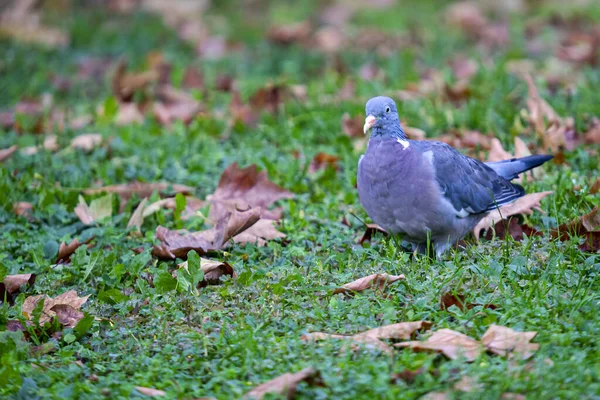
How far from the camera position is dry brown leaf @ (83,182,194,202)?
480cm

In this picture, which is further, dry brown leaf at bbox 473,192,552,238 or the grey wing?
dry brown leaf at bbox 473,192,552,238

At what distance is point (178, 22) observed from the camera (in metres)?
8.91

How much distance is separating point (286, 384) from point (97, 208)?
2186 mm

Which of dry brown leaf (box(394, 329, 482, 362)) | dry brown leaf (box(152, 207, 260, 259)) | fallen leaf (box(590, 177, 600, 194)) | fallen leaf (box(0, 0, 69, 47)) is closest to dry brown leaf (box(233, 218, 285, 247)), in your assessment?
dry brown leaf (box(152, 207, 260, 259))

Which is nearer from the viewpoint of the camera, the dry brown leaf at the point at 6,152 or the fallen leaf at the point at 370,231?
the fallen leaf at the point at 370,231

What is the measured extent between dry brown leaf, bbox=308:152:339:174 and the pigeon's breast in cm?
117

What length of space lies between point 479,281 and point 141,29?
19.3 feet

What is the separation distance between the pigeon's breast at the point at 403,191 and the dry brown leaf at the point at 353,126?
1573mm

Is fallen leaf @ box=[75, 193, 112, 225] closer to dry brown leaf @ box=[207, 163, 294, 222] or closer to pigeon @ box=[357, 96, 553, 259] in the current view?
dry brown leaf @ box=[207, 163, 294, 222]

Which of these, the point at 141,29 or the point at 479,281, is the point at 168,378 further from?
the point at 141,29

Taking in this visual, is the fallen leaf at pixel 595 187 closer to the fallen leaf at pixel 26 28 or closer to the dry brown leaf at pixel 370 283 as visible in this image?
the dry brown leaf at pixel 370 283

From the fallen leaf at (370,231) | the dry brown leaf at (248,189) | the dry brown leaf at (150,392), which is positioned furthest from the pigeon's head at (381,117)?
the dry brown leaf at (150,392)

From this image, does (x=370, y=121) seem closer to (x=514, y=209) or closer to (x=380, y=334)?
(x=514, y=209)

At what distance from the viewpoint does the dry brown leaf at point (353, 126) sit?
5613mm
